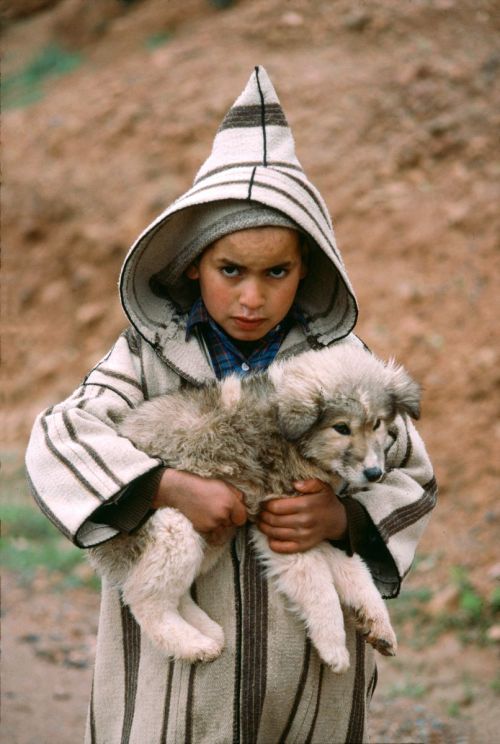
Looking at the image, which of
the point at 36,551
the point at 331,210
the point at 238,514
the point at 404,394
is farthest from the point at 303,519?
the point at 331,210

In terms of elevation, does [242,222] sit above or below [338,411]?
above

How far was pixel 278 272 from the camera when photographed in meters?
3.29

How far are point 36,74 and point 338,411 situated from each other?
1167cm

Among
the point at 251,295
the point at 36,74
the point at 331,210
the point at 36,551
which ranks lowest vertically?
the point at 36,551

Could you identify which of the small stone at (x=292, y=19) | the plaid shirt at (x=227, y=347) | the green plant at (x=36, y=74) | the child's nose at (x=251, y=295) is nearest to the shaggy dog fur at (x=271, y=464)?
the plaid shirt at (x=227, y=347)

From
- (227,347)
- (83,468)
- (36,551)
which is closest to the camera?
(83,468)

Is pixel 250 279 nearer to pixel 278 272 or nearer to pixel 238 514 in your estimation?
pixel 278 272

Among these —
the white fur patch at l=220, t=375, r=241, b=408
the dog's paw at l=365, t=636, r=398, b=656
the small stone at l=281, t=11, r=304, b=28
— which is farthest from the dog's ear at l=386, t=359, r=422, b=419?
the small stone at l=281, t=11, r=304, b=28

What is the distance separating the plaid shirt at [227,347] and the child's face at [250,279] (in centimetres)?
9

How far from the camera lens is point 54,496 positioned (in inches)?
116

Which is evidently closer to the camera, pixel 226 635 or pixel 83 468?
pixel 83 468

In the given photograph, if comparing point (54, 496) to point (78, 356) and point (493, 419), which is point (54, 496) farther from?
point (78, 356)

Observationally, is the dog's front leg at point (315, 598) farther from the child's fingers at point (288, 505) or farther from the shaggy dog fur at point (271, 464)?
the child's fingers at point (288, 505)

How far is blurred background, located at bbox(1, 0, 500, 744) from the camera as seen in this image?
612cm
